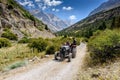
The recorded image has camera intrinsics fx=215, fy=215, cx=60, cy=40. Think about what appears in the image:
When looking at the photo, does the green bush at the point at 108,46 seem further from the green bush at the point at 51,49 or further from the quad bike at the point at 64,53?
the green bush at the point at 51,49

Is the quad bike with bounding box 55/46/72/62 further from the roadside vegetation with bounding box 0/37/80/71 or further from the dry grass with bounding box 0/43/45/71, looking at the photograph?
the dry grass with bounding box 0/43/45/71

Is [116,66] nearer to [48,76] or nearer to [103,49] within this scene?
[103,49]

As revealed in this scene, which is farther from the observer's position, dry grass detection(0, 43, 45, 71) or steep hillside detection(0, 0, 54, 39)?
steep hillside detection(0, 0, 54, 39)

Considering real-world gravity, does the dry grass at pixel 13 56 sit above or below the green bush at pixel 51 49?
below

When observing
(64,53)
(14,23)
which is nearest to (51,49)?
(64,53)

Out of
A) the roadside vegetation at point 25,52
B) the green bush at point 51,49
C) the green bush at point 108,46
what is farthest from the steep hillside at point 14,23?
the green bush at point 108,46

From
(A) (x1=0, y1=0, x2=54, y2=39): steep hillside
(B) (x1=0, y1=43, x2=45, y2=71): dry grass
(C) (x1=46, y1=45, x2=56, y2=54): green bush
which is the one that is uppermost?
(A) (x1=0, y1=0, x2=54, y2=39): steep hillside

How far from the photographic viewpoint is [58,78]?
15031 millimetres

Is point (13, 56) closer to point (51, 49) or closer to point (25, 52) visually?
point (25, 52)

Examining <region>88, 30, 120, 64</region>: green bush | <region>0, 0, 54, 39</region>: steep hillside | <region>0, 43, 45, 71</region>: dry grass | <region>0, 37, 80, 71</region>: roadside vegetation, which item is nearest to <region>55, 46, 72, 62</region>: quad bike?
<region>0, 37, 80, 71</region>: roadside vegetation

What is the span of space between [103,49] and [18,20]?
243 feet

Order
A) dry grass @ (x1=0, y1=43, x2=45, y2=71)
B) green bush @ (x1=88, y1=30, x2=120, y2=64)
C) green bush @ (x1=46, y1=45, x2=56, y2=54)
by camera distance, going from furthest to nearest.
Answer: green bush @ (x1=46, y1=45, x2=56, y2=54) → dry grass @ (x1=0, y1=43, x2=45, y2=71) → green bush @ (x1=88, y1=30, x2=120, y2=64)

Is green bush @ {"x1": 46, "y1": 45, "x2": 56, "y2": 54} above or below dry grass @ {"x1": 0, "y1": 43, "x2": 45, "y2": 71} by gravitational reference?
above

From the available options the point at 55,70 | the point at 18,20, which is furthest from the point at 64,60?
the point at 18,20
